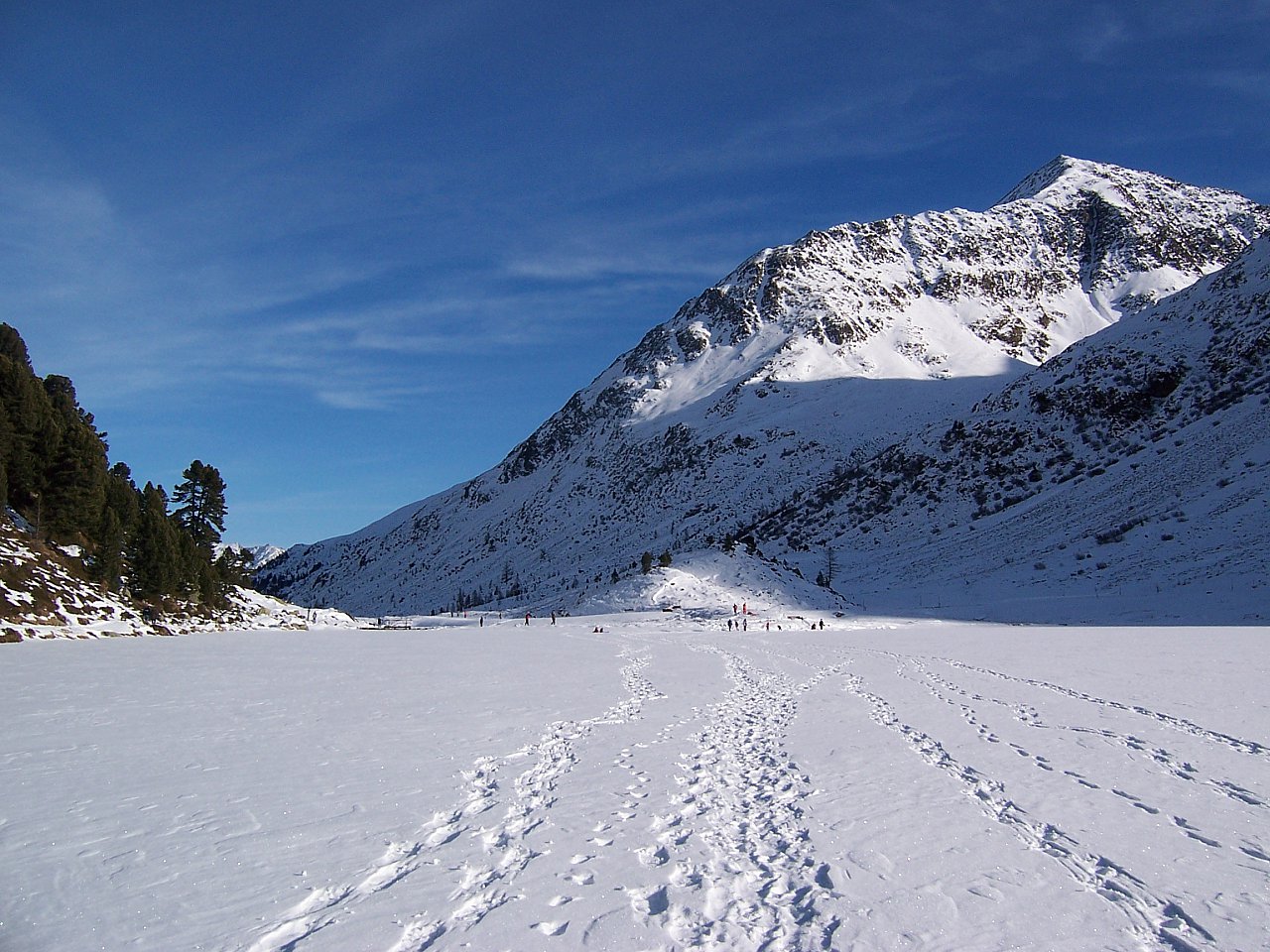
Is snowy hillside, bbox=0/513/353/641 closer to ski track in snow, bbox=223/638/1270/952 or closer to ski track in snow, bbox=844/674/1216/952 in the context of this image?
ski track in snow, bbox=223/638/1270/952

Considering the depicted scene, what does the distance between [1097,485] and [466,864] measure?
3255 inches

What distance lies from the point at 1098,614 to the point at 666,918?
53603 millimetres

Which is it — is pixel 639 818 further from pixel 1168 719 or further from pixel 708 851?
pixel 1168 719

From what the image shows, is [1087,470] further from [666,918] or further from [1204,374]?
[666,918]

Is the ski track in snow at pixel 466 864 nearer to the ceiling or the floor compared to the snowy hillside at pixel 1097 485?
nearer to the floor

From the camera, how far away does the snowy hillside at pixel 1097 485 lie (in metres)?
57.8

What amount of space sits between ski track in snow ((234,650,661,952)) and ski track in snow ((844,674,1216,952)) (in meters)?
4.31

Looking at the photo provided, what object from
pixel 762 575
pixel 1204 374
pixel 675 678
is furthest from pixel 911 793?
pixel 1204 374

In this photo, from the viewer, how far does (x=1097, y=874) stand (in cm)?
635

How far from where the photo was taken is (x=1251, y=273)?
9231 centimetres

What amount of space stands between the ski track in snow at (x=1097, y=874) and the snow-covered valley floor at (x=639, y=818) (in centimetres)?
3

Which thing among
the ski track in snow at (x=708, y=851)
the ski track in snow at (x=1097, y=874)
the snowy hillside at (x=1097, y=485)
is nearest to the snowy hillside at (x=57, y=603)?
the ski track in snow at (x=708, y=851)

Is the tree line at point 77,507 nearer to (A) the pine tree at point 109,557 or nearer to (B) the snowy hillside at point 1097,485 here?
(A) the pine tree at point 109,557

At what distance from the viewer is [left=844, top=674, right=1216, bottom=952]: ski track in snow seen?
209 inches
